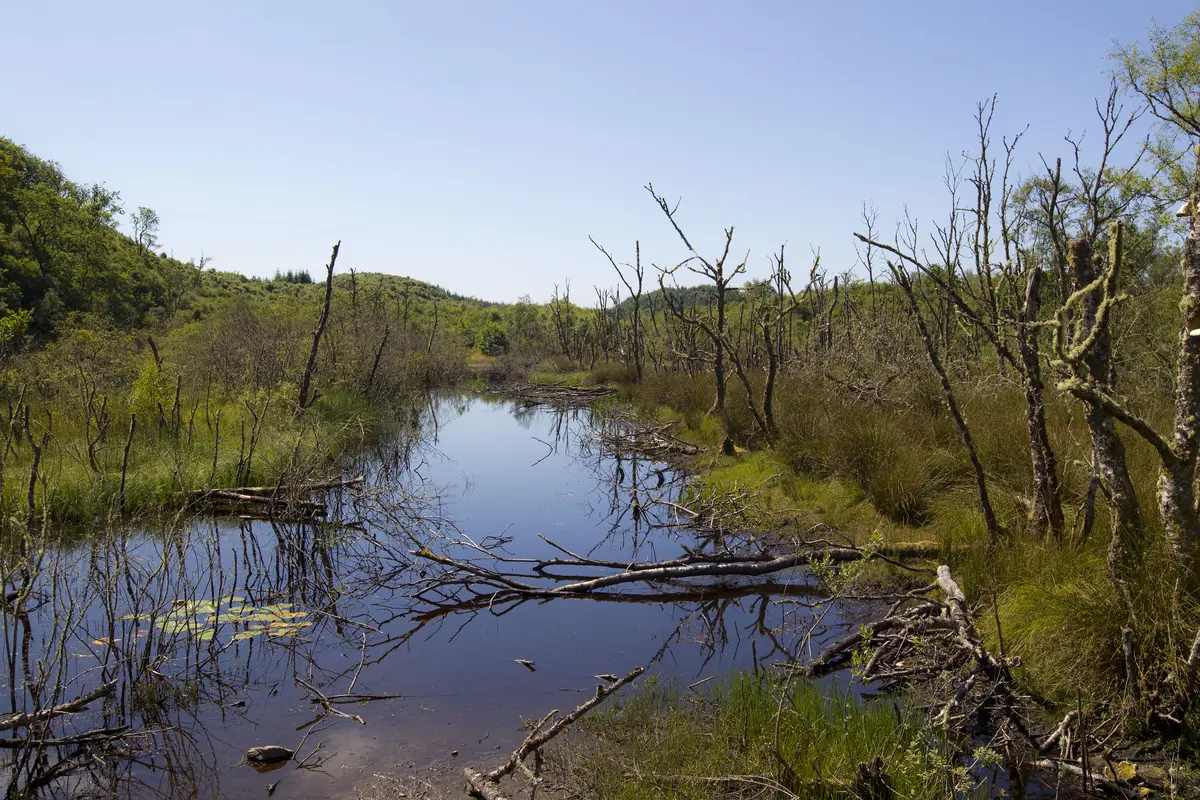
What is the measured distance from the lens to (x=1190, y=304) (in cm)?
391

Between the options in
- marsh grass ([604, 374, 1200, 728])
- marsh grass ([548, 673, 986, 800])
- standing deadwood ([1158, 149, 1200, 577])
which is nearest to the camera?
marsh grass ([548, 673, 986, 800])

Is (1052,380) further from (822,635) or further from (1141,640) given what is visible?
(1141,640)

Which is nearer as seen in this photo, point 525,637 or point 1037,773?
point 1037,773

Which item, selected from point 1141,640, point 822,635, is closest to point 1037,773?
point 1141,640

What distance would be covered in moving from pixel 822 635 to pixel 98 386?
1361cm

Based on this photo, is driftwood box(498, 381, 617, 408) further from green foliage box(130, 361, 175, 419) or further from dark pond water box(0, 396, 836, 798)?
dark pond water box(0, 396, 836, 798)

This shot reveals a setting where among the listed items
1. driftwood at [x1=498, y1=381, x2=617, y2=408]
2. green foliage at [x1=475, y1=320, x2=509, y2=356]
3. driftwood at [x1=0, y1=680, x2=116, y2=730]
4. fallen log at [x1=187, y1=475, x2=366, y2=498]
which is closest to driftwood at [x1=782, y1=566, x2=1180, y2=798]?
driftwood at [x1=0, y1=680, x2=116, y2=730]

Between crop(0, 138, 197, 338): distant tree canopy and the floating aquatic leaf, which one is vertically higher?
crop(0, 138, 197, 338): distant tree canopy

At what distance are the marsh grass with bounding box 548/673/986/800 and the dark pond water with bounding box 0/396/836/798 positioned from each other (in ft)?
2.24

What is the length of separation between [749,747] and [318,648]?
4.00 m

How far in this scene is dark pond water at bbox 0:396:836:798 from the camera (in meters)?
4.61

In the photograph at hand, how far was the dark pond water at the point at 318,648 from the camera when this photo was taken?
182 inches

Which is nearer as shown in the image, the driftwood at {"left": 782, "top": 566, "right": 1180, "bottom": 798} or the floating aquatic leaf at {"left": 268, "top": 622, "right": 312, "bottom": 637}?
the driftwood at {"left": 782, "top": 566, "right": 1180, "bottom": 798}

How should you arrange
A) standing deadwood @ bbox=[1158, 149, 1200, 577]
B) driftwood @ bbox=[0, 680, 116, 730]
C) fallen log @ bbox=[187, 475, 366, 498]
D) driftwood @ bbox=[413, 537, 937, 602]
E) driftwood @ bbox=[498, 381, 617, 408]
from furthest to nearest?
driftwood @ bbox=[498, 381, 617, 408]
fallen log @ bbox=[187, 475, 366, 498]
driftwood @ bbox=[413, 537, 937, 602]
driftwood @ bbox=[0, 680, 116, 730]
standing deadwood @ bbox=[1158, 149, 1200, 577]
